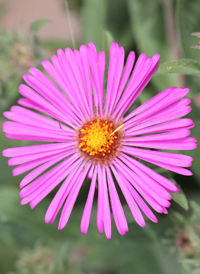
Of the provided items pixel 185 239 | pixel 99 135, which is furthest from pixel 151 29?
pixel 185 239

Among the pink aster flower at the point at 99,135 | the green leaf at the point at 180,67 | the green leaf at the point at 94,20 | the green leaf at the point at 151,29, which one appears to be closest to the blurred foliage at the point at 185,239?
the pink aster flower at the point at 99,135

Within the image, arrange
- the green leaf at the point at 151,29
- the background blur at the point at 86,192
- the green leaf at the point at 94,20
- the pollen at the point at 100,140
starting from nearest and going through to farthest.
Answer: the pollen at the point at 100,140, the background blur at the point at 86,192, the green leaf at the point at 151,29, the green leaf at the point at 94,20

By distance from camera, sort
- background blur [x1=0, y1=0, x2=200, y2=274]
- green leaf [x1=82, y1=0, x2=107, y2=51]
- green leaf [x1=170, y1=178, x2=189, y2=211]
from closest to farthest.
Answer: green leaf [x1=170, y1=178, x2=189, y2=211], background blur [x1=0, y1=0, x2=200, y2=274], green leaf [x1=82, y1=0, x2=107, y2=51]

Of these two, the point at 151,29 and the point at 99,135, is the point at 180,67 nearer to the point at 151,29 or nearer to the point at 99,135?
the point at 99,135

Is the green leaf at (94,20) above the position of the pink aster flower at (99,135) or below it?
above

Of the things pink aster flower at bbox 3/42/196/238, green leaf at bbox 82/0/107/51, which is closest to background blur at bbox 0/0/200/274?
green leaf at bbox 82/0/107/51

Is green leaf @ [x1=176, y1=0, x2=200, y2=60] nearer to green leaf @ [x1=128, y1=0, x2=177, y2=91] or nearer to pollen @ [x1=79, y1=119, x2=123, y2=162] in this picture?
green leaf @ [x1=128, y1=0, x2=177, y2=91]

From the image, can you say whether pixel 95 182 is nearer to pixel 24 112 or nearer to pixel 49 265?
pixel 24 112

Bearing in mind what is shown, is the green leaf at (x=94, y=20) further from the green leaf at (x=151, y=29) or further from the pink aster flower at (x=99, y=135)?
the pink aster flower at (x=99, y=135)

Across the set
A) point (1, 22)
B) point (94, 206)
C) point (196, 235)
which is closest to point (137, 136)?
point (196, 235)
